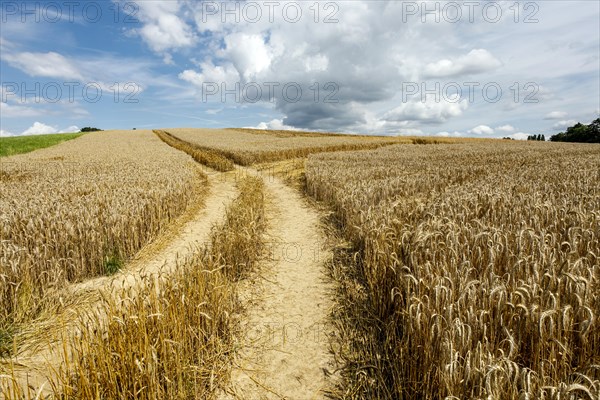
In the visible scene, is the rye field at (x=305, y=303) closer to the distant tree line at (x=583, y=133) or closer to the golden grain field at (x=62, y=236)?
the golden grain field at (x=62, y=236)

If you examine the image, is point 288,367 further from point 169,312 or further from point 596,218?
point 596,218

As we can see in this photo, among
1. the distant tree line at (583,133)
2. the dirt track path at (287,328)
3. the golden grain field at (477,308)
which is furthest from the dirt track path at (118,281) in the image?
the distant tree line at (583,133)

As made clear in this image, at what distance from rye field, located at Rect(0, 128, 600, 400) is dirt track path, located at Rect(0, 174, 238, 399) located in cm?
4

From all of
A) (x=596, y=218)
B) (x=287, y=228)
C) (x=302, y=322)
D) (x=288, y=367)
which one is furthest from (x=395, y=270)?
(x=287, y=228)

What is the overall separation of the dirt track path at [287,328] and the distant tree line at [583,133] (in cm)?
9748

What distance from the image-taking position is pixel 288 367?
393 centimetres

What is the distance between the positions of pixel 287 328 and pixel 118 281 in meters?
3.82

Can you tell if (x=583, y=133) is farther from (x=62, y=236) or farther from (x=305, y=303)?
(x=62, y=236)

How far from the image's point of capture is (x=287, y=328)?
478 centimetres

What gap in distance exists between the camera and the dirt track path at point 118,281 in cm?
371

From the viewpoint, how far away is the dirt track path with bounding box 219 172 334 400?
3.66m

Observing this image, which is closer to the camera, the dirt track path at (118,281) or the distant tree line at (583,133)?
the dirt track path at (118,281)

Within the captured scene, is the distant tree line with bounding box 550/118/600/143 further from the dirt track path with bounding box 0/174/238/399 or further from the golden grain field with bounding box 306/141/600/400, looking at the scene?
the dirt track path with bounding box 0/174/238/399

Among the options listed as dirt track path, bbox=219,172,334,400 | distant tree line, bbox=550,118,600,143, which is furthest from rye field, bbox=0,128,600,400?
distant tree line, bbox=550,118,600,143
